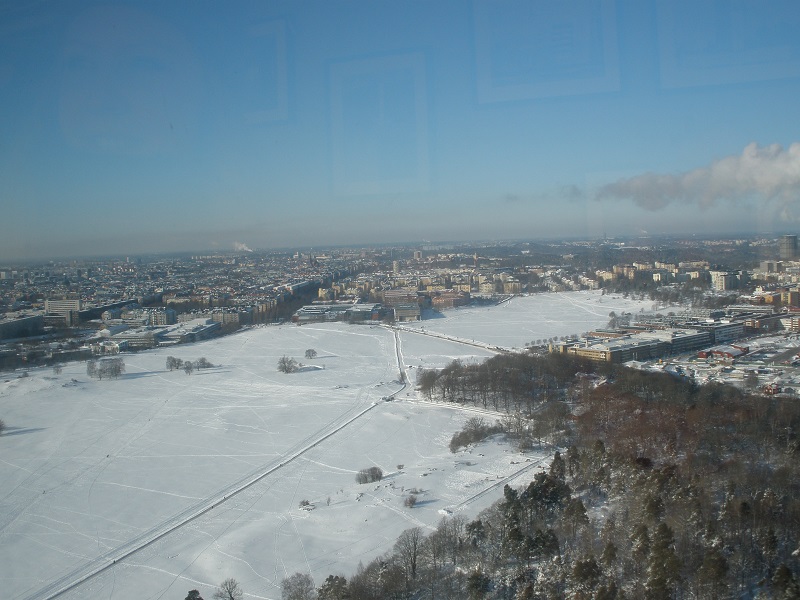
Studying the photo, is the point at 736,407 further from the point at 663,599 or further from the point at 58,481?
the point at 58,481

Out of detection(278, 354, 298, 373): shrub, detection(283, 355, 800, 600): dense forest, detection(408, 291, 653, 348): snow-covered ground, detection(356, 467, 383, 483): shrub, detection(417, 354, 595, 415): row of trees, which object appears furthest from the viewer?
detection(408, 291, 653, 348): snow-covered ground

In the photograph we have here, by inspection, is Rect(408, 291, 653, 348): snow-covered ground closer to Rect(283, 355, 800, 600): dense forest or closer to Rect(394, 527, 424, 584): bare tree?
Rect(283, 355, 800, 600): dense forest

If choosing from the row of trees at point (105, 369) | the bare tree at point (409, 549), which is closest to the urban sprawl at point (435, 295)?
the row of trees at point (105, 369)

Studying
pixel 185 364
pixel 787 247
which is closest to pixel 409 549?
pixel 185 364

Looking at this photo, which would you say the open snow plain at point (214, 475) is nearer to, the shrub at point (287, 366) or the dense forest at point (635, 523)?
the shrub at point (287, 366)


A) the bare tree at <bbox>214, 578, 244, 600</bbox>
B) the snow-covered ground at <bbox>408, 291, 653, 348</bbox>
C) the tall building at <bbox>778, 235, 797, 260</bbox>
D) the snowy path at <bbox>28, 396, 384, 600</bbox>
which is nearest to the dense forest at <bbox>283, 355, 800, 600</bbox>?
the bare tree at <bbox>214, 578, 244, 600</bbox>

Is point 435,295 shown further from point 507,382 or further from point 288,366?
point 507,382

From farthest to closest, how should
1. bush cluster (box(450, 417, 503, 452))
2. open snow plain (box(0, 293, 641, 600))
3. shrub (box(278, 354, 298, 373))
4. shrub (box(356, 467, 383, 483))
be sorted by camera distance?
shrub (box(278, 354, 298, 373)), bush cluster (box(450, 417, 503, 452)), shrub (box(356, 467, 383, 483)), open snow plain (box(0, 293, 641, 600))
